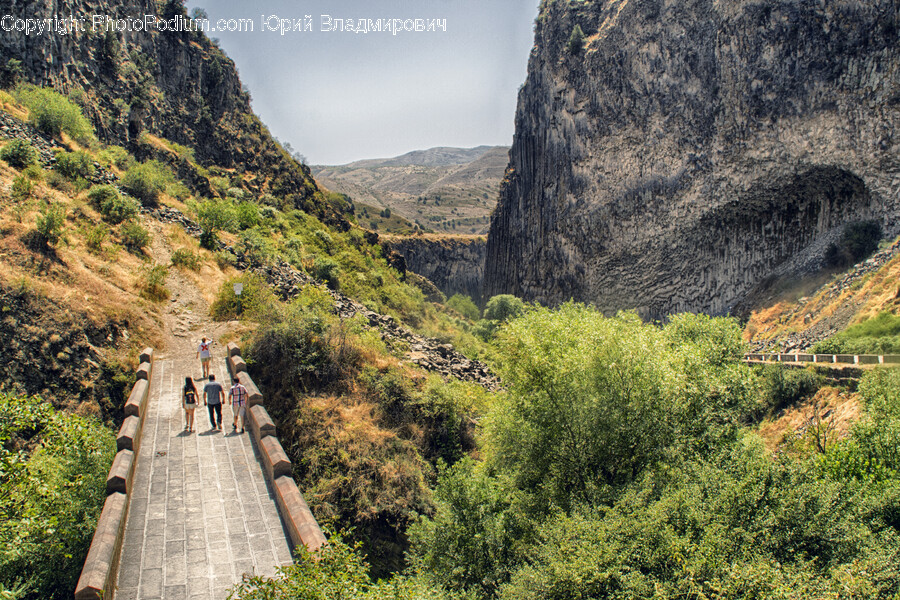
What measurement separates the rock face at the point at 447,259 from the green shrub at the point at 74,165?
224ft

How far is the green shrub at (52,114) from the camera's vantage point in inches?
791

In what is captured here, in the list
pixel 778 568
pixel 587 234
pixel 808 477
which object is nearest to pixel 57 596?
pixel 778 568

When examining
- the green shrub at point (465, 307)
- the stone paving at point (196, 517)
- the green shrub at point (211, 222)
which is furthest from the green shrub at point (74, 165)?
the green shrub at point (465, 307)

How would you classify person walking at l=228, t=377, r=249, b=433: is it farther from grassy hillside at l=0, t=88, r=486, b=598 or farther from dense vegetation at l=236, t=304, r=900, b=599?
dense vegetation at l=236, t=304, r=900, b=599

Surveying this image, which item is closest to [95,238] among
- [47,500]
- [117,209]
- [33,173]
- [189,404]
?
[117,209]

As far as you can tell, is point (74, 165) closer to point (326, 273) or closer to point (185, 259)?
point (185, 259)

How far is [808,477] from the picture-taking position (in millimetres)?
9047

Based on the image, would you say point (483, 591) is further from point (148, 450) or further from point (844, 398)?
point (844, 398)

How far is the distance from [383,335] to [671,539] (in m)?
12.9

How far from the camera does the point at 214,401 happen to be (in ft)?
32.2

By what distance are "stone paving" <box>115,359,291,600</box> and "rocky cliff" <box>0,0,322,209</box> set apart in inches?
897

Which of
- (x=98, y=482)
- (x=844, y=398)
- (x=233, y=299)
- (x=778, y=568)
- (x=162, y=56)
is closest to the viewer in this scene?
(x=778, y=568)

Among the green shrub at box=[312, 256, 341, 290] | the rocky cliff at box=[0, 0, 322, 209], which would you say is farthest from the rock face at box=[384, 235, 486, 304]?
the green shrub at box=[312, 256, 341, 290]

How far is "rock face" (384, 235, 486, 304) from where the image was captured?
302ft
